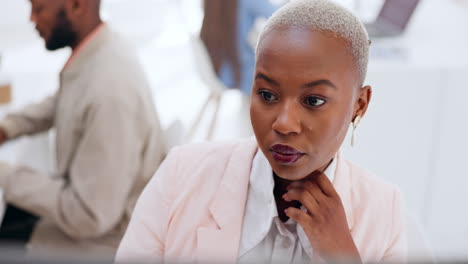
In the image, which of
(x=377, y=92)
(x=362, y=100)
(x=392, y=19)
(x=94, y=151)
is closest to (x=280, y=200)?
(x=362, y=100)

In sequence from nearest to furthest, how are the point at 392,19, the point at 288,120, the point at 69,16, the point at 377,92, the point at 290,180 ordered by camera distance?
the point at 288,120
the point at 290,180
the point at 69,16
the point at 377,92
the point at 392,19

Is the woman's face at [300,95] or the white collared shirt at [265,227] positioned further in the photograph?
the white collared shirt at [265,227]

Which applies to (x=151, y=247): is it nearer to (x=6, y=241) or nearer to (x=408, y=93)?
(x=6, y=241)

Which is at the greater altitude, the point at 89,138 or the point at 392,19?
the point at 392,19

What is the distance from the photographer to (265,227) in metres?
0.66

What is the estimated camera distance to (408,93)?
1.48 meters

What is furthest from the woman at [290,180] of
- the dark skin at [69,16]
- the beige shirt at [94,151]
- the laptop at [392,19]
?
the laptop at [392,19]

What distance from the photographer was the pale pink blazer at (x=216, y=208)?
66cm

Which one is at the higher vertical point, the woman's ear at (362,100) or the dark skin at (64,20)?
the woman's ear at (362,100)

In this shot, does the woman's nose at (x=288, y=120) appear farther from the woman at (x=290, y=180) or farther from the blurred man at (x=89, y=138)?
the blurred man at (x=89, y=138)

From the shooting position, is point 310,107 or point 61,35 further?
point 61,35

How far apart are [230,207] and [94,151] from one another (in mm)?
330

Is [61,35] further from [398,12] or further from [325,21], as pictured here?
[398,12]

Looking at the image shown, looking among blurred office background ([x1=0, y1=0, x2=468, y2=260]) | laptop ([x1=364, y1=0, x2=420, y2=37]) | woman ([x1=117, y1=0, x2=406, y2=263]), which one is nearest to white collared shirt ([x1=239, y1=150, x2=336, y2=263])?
woman ([x1=117, y1=0, x2=406, y2=263])
